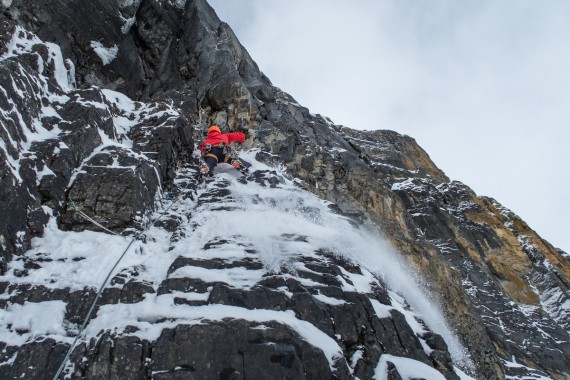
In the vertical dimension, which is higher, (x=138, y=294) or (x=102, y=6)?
(x=102, y=6)

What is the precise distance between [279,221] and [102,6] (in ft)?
45.3

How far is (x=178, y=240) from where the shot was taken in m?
9.71

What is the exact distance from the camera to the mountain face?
22.5ft

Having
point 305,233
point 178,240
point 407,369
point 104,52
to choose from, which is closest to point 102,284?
point 178,240

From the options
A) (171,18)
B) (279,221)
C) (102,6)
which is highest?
(171,18)

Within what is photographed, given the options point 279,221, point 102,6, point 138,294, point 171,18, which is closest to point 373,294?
point 279,221

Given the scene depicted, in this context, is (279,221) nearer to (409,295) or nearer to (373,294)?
(373,294)

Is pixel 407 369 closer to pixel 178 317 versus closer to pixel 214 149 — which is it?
pixel 178 317

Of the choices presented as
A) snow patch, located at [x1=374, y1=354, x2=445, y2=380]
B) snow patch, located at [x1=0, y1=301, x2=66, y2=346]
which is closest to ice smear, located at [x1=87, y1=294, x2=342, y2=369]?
snow patch, located at [x1=0, y1=301, x2=66, y2=346]

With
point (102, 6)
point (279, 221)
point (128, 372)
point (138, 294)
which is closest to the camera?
point (128, 372)

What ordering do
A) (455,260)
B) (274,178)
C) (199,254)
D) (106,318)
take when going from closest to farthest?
(106,318)
(199,254)
(274,178)
(455,260)

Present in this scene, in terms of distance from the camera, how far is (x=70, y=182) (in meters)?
10.0

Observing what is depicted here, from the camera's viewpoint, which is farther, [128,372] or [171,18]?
[171,18]

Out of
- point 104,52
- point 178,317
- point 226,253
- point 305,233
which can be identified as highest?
point 104,52
